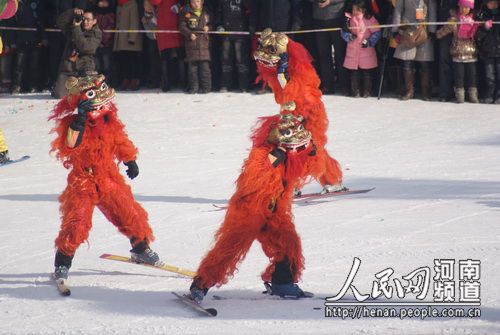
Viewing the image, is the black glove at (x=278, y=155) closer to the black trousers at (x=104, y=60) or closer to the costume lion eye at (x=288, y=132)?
the costume lion eye at (x=288, y=132)

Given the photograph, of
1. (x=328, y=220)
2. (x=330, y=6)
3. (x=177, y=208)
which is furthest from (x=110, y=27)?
(x=328, y=220)

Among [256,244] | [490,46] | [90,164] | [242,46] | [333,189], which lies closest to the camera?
[90,164]

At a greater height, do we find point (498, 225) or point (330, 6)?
point (330, 6)

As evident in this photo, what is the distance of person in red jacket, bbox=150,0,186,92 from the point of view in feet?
45.7

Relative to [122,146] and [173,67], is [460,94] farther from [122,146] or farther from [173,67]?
[122,146]

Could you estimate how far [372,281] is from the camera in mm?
5672

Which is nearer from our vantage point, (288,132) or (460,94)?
(288,132)

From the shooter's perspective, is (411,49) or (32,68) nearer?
(411,49)

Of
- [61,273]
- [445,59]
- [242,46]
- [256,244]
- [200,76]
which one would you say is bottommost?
[256,244]

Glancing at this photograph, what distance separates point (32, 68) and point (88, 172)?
30.9 ft

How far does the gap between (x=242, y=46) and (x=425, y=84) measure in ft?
10.2

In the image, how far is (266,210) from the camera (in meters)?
5.34

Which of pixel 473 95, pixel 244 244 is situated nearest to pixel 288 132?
pixel 244 244

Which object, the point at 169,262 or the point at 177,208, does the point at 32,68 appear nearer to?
the point at 177,208
